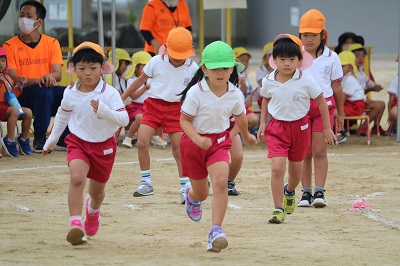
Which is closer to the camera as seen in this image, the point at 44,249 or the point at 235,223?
the point at 44,249

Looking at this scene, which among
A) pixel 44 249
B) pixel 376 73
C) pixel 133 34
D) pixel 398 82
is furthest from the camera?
pixel 133 34

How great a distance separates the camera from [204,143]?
721cm

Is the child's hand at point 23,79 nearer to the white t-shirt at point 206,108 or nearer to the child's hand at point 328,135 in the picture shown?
the child's hand at point 328,135

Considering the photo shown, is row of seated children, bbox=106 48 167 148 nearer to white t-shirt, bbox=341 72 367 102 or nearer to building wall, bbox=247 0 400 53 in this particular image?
white t-shirt, bbox=341 72 367 102

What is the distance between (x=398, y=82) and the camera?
50.5 ft

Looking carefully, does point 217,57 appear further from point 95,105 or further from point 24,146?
point 24,146

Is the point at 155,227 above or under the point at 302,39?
under

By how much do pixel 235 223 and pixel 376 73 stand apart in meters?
18.1

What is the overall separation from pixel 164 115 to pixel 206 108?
A: 2.40m

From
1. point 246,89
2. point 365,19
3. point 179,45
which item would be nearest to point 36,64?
point 246,89

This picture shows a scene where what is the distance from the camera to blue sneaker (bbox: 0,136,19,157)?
13086 mm

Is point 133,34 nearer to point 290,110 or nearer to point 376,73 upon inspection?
point 376,73

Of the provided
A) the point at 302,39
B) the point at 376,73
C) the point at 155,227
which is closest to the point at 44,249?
the point at 155,227

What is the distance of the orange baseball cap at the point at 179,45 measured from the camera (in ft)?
31.4
